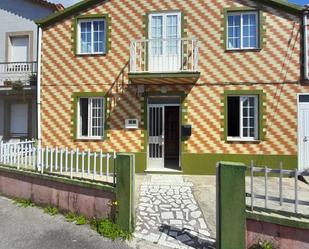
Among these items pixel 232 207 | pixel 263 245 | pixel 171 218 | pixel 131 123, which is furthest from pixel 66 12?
pixel 263 245

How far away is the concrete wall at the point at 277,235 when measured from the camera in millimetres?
3703

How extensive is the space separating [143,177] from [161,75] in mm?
3558

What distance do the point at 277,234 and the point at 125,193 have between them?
2.62 meters

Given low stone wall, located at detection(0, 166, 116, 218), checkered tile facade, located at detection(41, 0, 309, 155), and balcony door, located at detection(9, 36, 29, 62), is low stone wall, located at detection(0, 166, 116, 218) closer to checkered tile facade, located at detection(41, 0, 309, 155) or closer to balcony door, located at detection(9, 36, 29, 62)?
checkered tile facade, located at detection(41, 0, 309, 155)

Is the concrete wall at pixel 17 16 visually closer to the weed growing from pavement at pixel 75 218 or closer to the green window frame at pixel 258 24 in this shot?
the green window frame at pixel 258 24

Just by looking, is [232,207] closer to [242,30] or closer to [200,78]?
[200,78]

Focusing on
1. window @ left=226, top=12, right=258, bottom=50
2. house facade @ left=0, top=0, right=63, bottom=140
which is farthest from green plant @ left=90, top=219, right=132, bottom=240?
house facade @ left=0, top=0, right=63, bottom=140

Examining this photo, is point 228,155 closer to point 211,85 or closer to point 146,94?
point 211,85

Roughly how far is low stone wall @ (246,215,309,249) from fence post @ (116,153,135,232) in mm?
2072

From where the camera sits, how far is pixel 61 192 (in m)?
5.70

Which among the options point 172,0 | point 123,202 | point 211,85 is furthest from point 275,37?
point 123,202

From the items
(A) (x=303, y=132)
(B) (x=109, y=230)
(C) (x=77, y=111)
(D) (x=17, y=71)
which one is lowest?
(B) (x=109, y=230)

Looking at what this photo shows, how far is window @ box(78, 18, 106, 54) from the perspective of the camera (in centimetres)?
1001

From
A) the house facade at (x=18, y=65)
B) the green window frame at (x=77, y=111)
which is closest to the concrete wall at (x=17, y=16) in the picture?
the house facade at (x=18, y=65)
